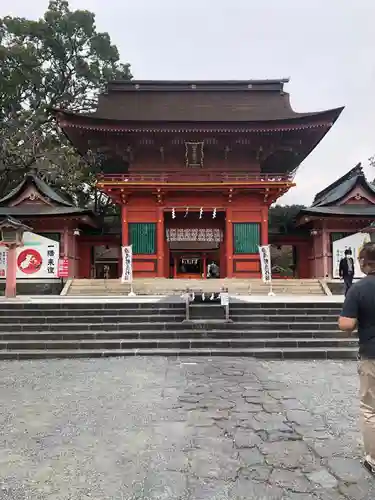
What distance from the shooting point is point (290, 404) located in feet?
16.0

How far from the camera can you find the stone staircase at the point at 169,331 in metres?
8.40

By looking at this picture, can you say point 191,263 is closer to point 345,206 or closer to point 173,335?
point 345,206

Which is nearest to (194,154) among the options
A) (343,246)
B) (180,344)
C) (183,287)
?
(183,287)

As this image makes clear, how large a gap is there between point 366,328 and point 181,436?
6.64 feet

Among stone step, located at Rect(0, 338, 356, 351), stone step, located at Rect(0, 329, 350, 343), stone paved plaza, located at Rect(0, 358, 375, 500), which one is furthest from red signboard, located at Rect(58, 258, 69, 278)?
stone paved plaza, located at Rect(0, 358, 375, 500)

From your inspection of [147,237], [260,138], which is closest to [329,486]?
[147,237]

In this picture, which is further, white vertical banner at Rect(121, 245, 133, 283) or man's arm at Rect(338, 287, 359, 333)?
white vertical banner at Rect(121, 245, 133, 283)

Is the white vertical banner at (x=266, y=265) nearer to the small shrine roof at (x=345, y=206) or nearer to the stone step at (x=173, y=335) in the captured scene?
the small shrine roof at (x=345, y=206)

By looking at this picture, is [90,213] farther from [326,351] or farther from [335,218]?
[326,351]

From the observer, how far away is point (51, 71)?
1247 inches

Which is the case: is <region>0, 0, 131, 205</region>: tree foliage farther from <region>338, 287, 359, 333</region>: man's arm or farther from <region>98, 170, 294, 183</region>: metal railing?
<region>338, 287, 359, 333</region>: man's arm

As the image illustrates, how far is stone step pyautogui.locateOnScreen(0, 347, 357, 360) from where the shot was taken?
8227mm

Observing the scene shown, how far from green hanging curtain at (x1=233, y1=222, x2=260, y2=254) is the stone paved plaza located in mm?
13044

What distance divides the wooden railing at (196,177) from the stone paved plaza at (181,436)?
13935 millimetres
